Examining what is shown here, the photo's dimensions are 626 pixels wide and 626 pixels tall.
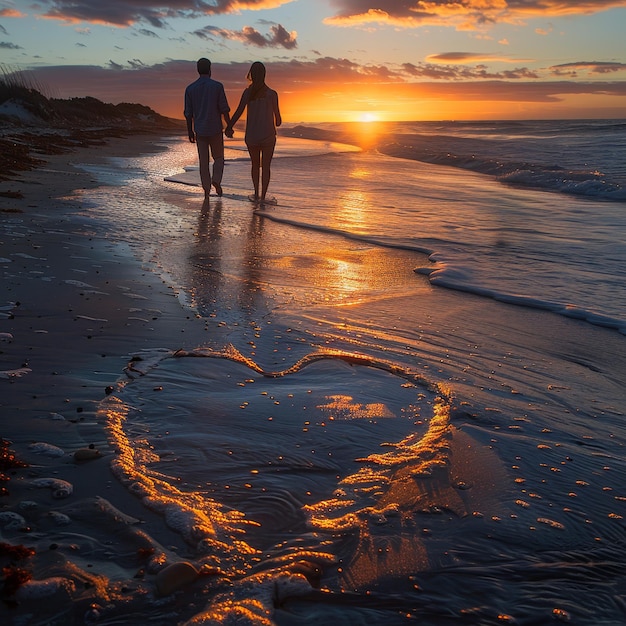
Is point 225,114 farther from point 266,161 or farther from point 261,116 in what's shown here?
point 266,161

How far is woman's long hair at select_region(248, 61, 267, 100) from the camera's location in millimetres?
10250

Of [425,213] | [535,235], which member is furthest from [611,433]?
[425,213]

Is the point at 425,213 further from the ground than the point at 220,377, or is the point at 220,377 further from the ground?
the point at 425,213

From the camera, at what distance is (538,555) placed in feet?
6.33

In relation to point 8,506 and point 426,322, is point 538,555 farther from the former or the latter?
point 426,322

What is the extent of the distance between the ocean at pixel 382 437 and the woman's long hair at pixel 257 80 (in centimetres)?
479

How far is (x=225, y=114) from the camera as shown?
1061 centimetres

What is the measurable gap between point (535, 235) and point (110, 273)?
517cm

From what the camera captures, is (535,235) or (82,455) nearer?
(82,455)

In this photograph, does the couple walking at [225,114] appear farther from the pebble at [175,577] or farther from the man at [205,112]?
the pebble at [175,577]

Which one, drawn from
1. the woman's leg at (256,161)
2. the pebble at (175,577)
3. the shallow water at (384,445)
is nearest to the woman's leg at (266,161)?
the woman's leg at (256,161)

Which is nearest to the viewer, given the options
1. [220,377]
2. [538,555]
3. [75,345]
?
[538,555]

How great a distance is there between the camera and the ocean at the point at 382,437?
176cm

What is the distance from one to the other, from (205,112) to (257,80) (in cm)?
101
